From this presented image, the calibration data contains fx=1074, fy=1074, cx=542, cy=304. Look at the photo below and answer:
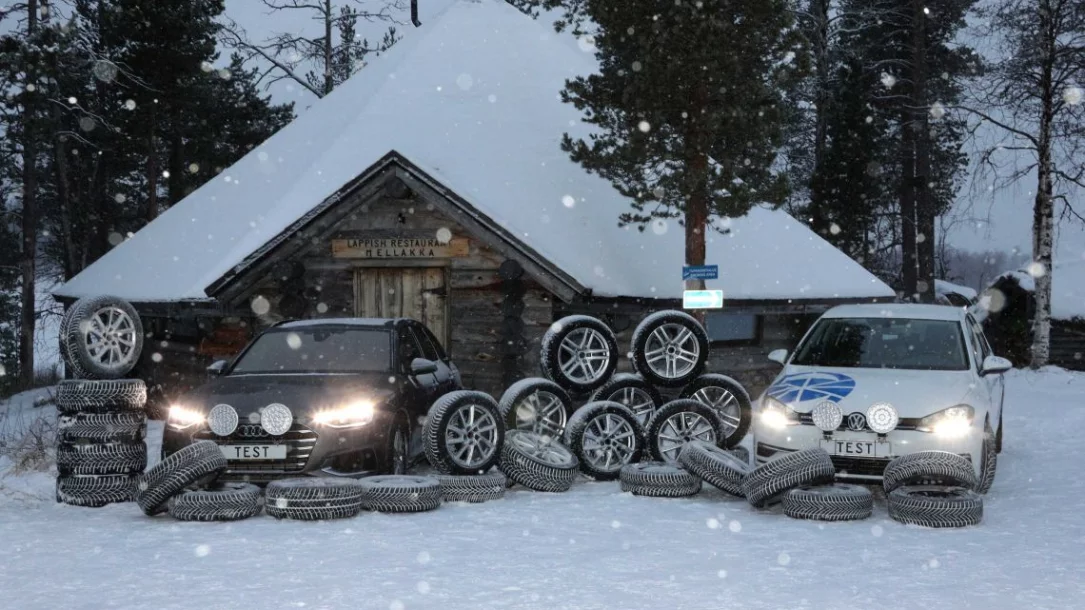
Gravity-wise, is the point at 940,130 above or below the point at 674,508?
above

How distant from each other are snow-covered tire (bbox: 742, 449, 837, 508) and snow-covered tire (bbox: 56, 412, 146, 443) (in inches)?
217

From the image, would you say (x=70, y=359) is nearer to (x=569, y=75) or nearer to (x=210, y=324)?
(x=210, y=324)

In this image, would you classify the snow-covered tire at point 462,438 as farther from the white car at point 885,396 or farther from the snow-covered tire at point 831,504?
the snow-covered tire at point 831,504

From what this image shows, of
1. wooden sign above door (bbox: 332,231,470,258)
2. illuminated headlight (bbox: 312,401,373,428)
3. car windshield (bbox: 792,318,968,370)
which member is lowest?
illuminated headlight (bbox: 312,401,373,428)

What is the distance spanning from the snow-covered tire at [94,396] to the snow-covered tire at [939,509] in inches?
260

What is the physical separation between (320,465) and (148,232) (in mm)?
14390

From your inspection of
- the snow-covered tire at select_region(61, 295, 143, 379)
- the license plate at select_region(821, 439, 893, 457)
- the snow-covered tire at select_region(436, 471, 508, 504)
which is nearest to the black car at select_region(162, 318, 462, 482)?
the snow-covered tire at select_region(436, 471, 508, 504)

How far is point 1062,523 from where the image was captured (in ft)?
28.6

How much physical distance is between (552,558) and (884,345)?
193 inches

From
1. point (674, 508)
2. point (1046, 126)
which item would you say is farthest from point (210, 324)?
point (1046, 126)

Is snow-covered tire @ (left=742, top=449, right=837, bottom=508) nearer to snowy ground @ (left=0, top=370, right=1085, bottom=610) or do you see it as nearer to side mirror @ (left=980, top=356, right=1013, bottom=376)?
snowy ground @ (left=0, top=370, right=1085, bottom=610)

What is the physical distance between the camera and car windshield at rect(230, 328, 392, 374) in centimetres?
1059

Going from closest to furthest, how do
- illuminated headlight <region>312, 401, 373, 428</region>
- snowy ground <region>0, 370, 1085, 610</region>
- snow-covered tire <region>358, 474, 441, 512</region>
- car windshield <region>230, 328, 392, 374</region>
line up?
1. snowy ground <region>0, 370, 1085, 610</region>
2. snow-covered tire <region>358, 474, 441, 512</region>
3. illuminated headlight <region>312, 401, 373, 428</region>
4. car windshield <region>230, 328, 392, 374</region>

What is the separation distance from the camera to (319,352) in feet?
35.5
